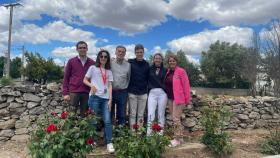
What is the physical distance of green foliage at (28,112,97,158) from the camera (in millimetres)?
4445

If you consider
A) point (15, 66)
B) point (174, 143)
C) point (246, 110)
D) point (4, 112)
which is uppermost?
point (15, 66)

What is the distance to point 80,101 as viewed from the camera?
5.83m

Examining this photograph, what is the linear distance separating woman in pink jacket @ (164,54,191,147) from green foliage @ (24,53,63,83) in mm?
18999

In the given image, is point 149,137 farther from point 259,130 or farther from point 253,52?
point 253,52

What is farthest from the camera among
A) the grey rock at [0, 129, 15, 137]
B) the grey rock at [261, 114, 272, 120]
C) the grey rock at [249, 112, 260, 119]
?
the grey rock at [261, 114, 272, 120]

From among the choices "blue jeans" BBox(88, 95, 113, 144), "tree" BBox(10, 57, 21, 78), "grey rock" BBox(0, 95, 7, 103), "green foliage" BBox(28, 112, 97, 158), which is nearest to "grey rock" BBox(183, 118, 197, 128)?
"blue jeans" BBox(88, 95, 113, 144)

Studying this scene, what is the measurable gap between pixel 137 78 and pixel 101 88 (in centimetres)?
75

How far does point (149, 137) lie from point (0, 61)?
53064 mm

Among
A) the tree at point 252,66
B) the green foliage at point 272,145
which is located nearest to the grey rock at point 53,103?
the green foliage at point 272,145

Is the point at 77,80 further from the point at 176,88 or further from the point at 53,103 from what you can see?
the point at 176,88

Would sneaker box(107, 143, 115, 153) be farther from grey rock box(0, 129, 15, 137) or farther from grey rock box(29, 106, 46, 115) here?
grey rock box(0, 129, 15, 137)

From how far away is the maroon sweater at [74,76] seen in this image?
5738 mm

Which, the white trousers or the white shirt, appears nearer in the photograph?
the white shirt

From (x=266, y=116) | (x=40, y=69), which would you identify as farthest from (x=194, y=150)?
(x=40, y=69)
